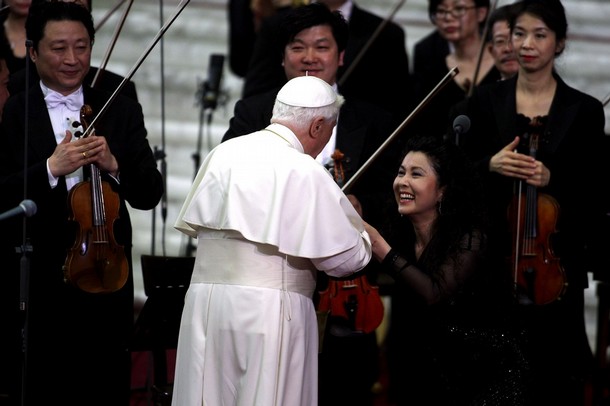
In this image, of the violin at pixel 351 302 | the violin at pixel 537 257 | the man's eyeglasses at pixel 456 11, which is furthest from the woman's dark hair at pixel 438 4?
the violin at pixel 351 302

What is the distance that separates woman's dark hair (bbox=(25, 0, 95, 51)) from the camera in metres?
5.10

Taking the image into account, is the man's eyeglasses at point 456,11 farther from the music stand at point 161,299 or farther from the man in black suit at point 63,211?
the music stand at point 161,299

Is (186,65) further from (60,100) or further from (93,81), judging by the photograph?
(60,100)

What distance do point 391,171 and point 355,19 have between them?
141 cm

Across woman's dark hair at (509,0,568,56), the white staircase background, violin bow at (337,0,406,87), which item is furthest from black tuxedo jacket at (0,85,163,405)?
the white staircase background

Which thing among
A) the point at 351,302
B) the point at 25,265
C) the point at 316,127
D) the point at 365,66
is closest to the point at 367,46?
the point at 365,66

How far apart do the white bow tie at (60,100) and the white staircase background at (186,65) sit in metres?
3.02

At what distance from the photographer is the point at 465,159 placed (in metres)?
5.13

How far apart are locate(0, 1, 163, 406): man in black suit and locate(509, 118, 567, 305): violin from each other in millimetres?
1542

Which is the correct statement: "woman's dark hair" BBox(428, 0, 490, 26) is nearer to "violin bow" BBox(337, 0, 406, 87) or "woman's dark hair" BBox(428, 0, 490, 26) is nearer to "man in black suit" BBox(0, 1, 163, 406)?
"violin bow" BBox(337, 0, 406, 87)

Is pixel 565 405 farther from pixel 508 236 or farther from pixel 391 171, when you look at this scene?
pixel 391 171

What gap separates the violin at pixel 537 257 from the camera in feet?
16.8

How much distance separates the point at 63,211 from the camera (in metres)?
4.99

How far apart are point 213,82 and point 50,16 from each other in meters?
2.20
